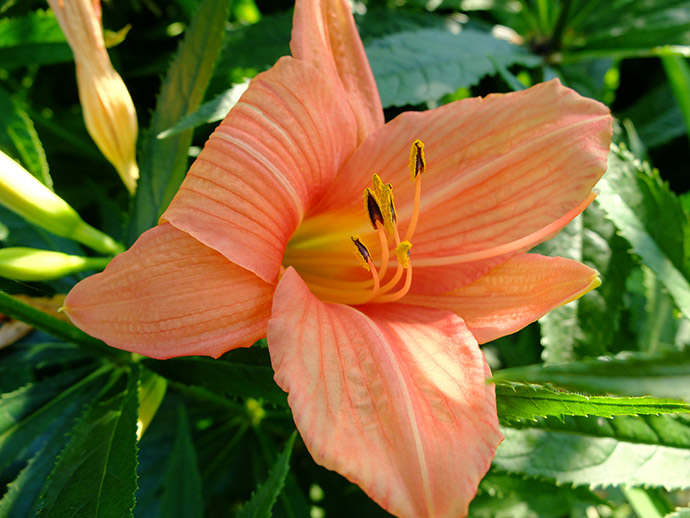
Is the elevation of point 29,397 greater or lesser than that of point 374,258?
lesser

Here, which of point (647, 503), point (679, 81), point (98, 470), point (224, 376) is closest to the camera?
point (98, 470)

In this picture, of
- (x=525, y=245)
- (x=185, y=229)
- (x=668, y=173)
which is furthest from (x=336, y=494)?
(x=668, y=173)

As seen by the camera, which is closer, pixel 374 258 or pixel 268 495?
pixel 268 495

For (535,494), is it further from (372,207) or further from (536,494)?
(372,207)

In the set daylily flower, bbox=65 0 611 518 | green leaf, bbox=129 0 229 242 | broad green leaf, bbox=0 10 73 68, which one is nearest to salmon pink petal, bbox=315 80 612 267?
daylily flower, bbox=65 0 611 518

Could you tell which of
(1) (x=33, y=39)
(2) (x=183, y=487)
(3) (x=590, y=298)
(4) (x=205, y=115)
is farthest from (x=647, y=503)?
(1) (x=33, y=39)

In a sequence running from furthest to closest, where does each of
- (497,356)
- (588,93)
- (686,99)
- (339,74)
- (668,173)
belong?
(668,173) → (497,356) → (588,93) → (686,99) → (339,74)

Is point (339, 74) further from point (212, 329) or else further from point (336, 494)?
point (336, 494)
